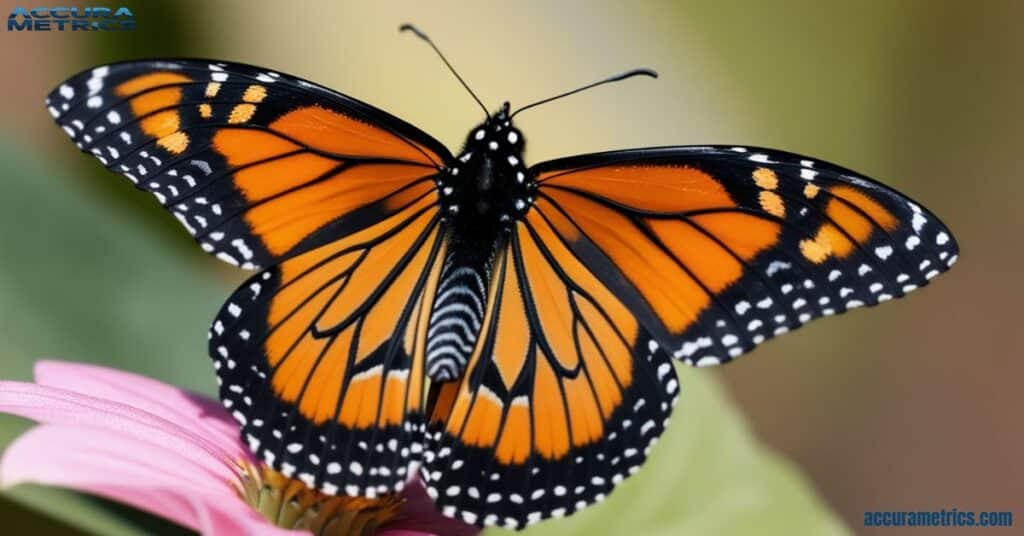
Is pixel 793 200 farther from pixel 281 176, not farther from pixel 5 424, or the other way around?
pixel 5 424

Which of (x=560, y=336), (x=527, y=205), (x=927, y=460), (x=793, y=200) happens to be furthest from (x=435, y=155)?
(x=927, y=460)

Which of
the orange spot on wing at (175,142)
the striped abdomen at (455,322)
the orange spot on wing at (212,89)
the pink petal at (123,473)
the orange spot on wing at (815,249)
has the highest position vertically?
the orange spot on wing at (212,89)

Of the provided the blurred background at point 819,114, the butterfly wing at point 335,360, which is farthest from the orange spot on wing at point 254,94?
the blurred background at point 819,114

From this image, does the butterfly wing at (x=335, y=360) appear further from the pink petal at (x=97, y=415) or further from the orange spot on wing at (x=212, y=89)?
the orange spot on wing at (x=212, y=89)

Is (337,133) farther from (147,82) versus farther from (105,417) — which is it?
(105,417)

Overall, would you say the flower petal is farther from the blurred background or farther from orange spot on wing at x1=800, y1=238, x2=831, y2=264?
the blurred background

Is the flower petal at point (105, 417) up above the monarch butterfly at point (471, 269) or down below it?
below

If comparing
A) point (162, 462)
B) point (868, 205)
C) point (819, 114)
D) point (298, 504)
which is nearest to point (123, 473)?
point (162, 462)

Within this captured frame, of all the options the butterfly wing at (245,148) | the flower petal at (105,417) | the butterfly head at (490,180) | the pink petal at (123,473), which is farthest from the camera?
the butterfly head at (490,180)
